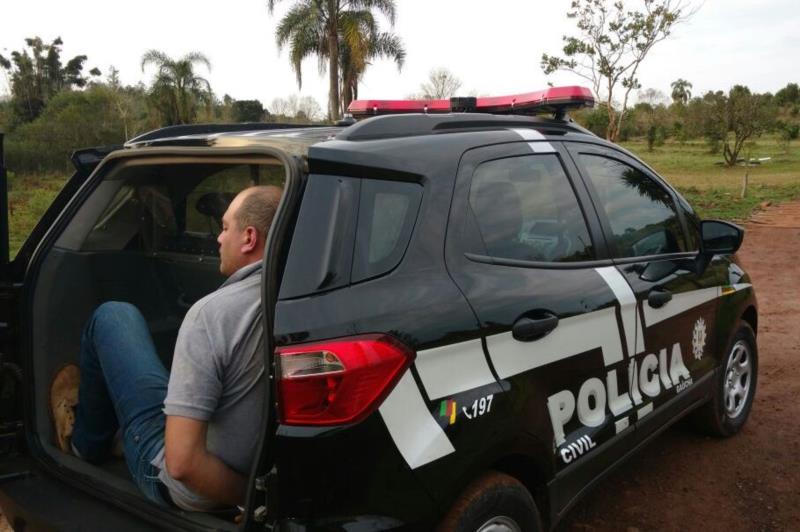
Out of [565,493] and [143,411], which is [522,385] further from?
[143,411]

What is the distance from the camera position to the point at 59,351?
2605 millimetres

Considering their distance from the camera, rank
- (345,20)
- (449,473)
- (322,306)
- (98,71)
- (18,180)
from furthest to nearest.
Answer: (98,71), (18,180), (345,20), (449,473), (322,306)

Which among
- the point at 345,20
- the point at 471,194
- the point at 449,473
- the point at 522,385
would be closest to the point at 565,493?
the point at 522,385

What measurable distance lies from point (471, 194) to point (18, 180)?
22.8m

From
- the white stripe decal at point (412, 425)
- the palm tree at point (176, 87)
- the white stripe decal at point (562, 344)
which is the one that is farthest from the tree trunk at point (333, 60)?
the white stripe decal at point (412, 425)

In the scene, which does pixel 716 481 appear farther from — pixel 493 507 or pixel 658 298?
pixel 493 507

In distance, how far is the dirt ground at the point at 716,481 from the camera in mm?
2924

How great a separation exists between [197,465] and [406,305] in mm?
693

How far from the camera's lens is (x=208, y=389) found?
1.75 metres

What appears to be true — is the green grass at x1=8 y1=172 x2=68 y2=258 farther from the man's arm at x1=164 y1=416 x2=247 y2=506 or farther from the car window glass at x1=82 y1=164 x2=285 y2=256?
the man's arm at x1=164 y1=416 x2=247 y2=506

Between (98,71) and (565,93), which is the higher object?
(98,71)

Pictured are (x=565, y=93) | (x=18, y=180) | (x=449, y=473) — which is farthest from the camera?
(x=18, y=180)

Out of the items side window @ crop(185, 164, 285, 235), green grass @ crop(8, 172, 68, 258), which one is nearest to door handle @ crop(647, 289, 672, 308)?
side window @ crop(185, 164, 285, 235)

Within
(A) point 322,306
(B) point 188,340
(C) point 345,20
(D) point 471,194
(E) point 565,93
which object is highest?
(C) point 345,20
